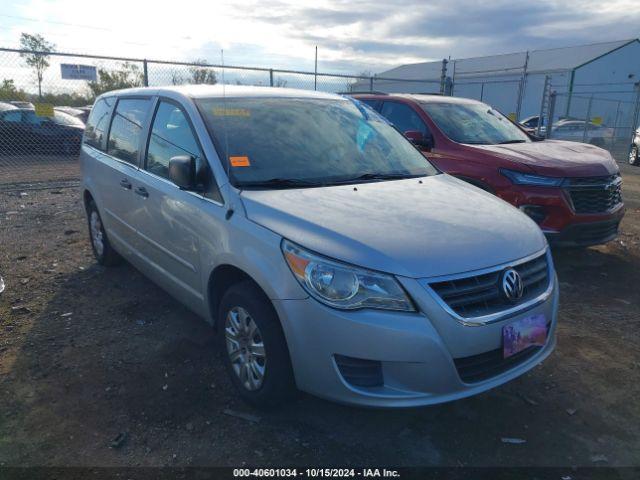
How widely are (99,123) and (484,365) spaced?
4391mm

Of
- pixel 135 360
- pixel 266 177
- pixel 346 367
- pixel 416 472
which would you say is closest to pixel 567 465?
pixel 416 472

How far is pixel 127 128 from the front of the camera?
429 centimetres

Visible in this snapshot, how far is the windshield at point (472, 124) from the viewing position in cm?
603

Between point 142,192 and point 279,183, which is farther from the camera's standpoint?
point 142,192

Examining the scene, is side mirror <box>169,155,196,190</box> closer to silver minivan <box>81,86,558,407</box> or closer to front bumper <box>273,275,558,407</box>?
silver minivan <box>81,86,558,407</box>

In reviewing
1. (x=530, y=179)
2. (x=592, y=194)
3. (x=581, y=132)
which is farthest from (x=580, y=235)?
(x=581, y=132)

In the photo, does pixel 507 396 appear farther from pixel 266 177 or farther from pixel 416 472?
pixel 266 177

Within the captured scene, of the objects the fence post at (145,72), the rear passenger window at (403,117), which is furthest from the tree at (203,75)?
the rear passenger window at (403,117)

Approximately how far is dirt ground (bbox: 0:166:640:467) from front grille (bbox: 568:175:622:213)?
3.32 ft

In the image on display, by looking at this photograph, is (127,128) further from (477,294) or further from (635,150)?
(635,150)

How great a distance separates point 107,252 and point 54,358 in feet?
5.76

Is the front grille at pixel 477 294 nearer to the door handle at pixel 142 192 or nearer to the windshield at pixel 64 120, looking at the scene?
the door handle at pixel 142 192

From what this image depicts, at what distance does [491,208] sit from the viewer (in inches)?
120

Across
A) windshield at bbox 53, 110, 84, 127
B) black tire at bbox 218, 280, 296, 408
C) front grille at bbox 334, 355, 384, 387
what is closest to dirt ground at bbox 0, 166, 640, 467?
black tire at bbox 218, 280, 296, 408
